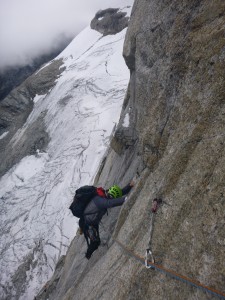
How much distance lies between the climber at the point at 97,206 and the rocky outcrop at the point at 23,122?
24.1m

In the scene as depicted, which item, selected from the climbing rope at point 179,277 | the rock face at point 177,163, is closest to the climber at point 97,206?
the rock face at point 177,163

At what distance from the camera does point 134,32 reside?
839 centimetres

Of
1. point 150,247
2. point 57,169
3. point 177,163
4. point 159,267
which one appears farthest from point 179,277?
point 57,169

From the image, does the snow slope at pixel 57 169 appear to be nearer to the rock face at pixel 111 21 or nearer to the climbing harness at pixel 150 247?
the rock face at pixel 111 21

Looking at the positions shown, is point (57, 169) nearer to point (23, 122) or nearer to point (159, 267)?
point (23, 122)

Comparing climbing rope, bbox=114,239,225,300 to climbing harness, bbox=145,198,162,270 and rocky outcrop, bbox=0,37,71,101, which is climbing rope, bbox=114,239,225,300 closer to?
climbing harness, bbox=145,198,162,270

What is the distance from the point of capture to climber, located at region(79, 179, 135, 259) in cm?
722

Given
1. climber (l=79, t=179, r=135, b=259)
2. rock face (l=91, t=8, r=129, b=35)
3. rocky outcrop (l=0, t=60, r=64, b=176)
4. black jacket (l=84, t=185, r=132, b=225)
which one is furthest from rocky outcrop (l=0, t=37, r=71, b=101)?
black jacket (l=84, t=185, r=132, b=225)

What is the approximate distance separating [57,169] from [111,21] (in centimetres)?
2301

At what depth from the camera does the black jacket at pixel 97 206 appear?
716 cm

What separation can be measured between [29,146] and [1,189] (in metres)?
5.27

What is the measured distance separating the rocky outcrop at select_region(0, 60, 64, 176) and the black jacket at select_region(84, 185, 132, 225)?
24422 mm

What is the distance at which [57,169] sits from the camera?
27219 mm

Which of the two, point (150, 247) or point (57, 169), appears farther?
point (57, 169)
